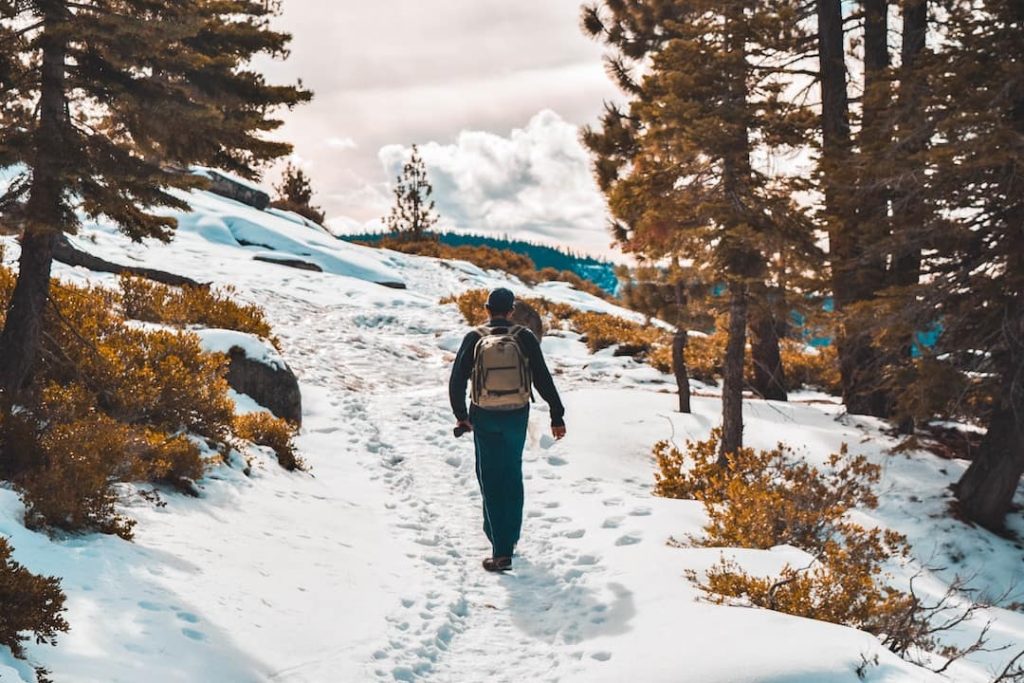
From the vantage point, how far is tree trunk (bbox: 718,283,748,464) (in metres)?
8.34

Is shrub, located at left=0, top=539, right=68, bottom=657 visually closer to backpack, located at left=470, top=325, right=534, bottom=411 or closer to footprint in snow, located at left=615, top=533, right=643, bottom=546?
backpack, located at left=470, top=325, right=534, bottom=411

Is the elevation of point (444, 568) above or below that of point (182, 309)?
below

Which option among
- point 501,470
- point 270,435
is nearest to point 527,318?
point 270,435

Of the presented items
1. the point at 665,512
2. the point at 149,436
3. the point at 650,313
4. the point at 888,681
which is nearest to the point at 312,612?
the point at 149,436

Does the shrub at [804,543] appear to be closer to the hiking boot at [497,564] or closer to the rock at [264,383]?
the hiking boot at [497,564]

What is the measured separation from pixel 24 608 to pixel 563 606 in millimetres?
3212

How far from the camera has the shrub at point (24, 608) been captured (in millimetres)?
2539

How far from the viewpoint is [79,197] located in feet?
14.9

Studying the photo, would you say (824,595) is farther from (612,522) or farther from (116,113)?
(116,113)

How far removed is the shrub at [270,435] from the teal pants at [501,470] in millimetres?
2526

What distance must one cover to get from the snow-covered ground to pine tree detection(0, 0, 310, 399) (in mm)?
1934

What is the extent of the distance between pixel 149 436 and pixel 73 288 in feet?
13.2

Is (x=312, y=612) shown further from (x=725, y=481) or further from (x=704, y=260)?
A: (x=704, y=260)

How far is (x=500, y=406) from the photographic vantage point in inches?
213
